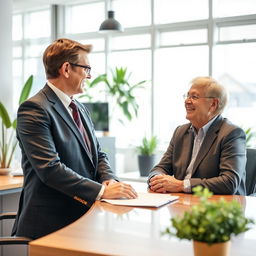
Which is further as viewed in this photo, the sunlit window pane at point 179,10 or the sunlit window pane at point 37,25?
the sunlit window pane at point 37,25

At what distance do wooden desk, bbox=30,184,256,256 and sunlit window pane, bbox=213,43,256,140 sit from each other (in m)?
5.20

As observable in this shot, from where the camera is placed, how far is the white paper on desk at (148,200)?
82.7 inches

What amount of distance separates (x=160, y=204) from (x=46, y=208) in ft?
1.81

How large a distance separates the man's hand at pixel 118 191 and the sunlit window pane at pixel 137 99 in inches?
224

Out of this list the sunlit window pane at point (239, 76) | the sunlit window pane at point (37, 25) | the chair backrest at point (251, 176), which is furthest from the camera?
the sunlit window pane at point (37, 25)

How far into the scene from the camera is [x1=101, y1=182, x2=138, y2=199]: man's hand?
220 cm

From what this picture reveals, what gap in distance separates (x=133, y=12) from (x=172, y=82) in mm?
1408

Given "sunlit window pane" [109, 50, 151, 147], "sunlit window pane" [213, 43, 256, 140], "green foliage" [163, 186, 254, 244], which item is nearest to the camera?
"green foliage" [163, 186, 254, 244]

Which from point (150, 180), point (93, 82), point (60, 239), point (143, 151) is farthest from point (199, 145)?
point (93, 82)

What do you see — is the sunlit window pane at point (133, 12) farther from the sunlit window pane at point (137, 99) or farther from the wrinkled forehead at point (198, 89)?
the wrinkled forehead at point (198, 89)

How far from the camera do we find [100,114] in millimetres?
7184

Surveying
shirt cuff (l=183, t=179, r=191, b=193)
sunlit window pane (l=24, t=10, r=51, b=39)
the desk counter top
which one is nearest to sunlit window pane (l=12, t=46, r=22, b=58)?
sunlit window pane (l=24, t=10, r=51, b=39)

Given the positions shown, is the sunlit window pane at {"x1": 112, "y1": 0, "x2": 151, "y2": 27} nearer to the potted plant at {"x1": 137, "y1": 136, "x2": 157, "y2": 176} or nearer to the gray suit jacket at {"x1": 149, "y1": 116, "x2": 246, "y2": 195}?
the potted plant at {"x1": 137, "y1": 136, "x2": 157, "y2": 176}

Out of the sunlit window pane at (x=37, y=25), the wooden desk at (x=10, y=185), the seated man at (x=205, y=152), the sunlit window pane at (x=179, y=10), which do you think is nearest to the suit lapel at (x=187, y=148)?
the seated man at (x=205, y=152)
